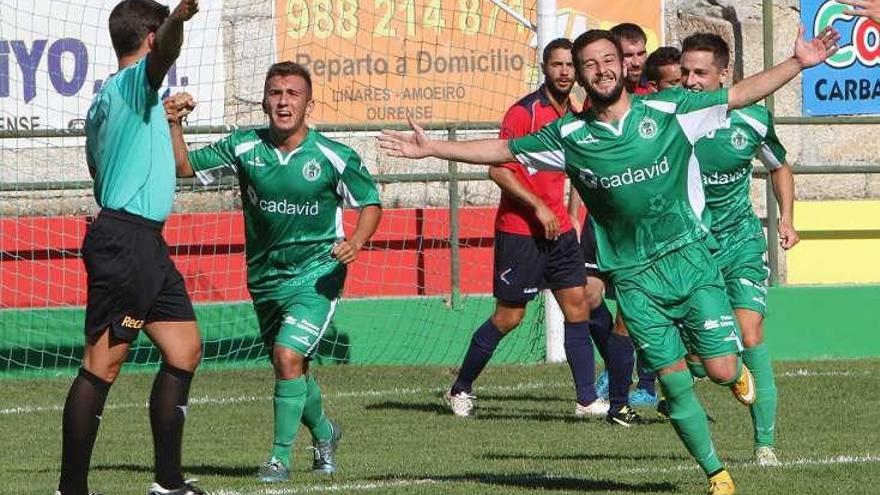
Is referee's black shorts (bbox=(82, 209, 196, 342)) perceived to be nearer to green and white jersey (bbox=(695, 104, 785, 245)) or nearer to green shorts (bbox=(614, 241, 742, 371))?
green shorts (bbox=(614, 241, 742, 371))

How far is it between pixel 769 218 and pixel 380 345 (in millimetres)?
3392

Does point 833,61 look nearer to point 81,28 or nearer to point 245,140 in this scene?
point 81,28

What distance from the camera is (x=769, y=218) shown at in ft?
49.8

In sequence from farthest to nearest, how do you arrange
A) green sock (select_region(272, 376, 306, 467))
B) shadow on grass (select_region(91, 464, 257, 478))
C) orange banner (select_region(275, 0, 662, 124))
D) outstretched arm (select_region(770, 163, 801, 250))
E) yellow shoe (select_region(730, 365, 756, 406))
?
orange banner (select_region(275, 0, 662, 124))
outstretched arm (select_region(770, 163, 801, 250))
shadow on grass (select_region(91, 464, 257, 478))
green sock (select_region(272, 376, 306, 467))
yellow shoe (select_region(730, 365, 756, 406))

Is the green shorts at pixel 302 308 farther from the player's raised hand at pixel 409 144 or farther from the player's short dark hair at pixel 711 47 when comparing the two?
the player's short dark hair at pixel 711 47

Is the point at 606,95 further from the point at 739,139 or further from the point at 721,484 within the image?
the point at 739,139

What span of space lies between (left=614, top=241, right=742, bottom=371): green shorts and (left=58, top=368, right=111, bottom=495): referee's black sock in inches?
87.4

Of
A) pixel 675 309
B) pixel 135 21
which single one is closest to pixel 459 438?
A: pixel 675 309

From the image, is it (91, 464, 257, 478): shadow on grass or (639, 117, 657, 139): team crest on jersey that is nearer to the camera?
(639, 117, 657, 139): team crest on jersey

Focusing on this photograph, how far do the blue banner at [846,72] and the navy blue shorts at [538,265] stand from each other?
5.72 meters

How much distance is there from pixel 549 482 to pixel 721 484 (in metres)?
0.92

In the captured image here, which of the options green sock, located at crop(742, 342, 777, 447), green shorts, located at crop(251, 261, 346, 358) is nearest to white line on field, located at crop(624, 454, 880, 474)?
green sock, located at crop(742, 342, 777, 447)

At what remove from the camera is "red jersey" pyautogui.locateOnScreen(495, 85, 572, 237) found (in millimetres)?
11008

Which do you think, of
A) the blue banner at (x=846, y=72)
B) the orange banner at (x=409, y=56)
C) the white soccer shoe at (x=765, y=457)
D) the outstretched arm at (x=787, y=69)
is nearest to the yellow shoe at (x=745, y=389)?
the white soccer shoe at (x=765, y=457)
